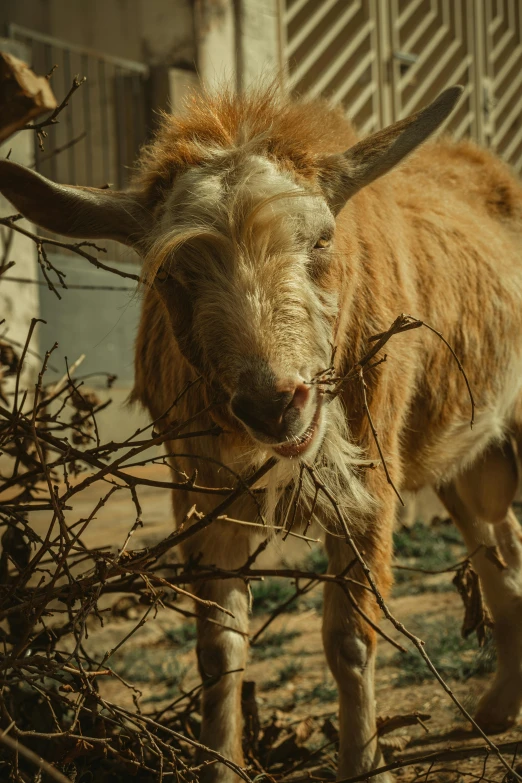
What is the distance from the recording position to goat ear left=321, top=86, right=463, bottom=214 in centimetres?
317

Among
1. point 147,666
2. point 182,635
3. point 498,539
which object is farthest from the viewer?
point 182,635

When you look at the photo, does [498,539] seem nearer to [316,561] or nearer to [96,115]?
[316,561]

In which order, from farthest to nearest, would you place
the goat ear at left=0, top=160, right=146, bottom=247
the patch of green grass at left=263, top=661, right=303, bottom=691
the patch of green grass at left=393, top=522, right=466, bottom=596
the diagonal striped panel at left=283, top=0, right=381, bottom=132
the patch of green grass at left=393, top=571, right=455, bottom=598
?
1. the diagonal striped panel at left=283, top=0, right=381, bottom=132
2. the patch of green grass at left=393, top=522, right=466, bottom=596
3. the patch of green grass at left=393, top=571, right=455, bottom=598
4. the patch of green grass at left=263, top=661, right=303, bottom=691
5. the goat ear at left=0, top=160, right=146, bottom=247

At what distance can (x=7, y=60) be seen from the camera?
1.88 meters

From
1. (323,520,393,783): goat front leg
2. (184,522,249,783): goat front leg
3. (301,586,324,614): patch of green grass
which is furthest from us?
(301,586,324,614): patch of green grass

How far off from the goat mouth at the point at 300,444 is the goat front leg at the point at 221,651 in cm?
77

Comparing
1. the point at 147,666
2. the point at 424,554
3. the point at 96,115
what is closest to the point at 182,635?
the point at 147,666

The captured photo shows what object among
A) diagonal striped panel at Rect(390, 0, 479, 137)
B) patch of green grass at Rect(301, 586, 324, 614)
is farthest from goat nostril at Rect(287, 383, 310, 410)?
diagonal striped panel at Rect(390, 0, 479, 137)

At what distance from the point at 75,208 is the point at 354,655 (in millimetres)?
1848

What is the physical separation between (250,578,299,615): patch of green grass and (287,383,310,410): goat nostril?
3467 mm

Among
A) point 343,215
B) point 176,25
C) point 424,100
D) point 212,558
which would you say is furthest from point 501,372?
point 424,100

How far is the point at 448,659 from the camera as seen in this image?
15.4ft

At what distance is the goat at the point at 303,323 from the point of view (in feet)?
9.42

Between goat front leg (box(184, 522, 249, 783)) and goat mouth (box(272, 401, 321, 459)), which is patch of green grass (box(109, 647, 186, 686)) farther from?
goat mouth (box(272, 401, 321, 459))
